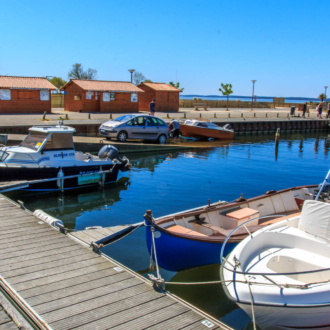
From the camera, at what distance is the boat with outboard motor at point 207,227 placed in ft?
24.5

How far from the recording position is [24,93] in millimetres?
32500

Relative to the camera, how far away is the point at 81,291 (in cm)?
560

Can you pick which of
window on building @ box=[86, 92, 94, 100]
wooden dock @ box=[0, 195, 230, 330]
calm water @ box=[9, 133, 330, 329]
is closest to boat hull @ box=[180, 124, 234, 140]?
calm water @ box=[9, 133, 330, 329]

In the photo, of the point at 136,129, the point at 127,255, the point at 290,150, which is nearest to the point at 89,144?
the point at 136,129

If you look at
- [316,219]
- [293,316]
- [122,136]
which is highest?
[122,136]

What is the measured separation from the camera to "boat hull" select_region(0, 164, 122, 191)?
12.6 metres

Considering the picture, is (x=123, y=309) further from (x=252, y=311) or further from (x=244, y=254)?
(x=244, y=254)

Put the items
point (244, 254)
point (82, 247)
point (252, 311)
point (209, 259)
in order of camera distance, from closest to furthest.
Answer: point (252, 311) → point (244, 254) → point (82, 247) → point (209, 259)

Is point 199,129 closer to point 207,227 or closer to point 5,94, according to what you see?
point 5,94

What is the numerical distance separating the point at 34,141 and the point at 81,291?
9191 millimetres

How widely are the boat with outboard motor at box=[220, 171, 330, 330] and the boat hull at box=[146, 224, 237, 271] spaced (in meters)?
1.02

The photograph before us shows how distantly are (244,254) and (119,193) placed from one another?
8.45 meters

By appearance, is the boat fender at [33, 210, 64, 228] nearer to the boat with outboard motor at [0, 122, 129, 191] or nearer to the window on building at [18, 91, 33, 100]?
Result: the boat with outboard motor at [0, 122, 129, 191]

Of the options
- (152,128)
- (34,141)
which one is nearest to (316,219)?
(34,141)
